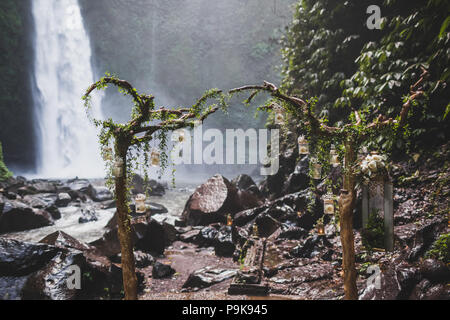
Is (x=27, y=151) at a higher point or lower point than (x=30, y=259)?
higher

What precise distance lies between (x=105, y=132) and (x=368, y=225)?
490 centimetres

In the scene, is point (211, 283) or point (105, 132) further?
point (211, 283)

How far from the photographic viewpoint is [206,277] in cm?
542

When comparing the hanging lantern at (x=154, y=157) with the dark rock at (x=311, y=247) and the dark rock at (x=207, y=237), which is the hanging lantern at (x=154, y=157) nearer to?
the dark rock at (x=311, y=247)

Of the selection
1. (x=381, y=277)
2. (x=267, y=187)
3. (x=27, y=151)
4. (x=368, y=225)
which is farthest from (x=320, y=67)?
(x=27, y=151)

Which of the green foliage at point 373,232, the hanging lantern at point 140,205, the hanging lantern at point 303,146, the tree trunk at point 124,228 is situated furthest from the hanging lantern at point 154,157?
the green foliage at point 373,232

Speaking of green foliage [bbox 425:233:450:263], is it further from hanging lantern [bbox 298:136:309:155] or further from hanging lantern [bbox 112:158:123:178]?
hanging lantern [bbox 112:158:123:178]

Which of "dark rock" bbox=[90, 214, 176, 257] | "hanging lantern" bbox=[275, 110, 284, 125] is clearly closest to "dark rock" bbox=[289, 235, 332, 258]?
"hanging lantern" bbox=[275, 110, 284, 125]

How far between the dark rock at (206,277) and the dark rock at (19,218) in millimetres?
8123

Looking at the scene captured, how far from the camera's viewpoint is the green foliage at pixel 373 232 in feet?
16.4

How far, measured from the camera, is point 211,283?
526cm

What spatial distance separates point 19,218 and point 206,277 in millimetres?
8595

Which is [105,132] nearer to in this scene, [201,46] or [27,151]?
[27,151]

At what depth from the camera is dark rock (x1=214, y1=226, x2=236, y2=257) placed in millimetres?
7355
